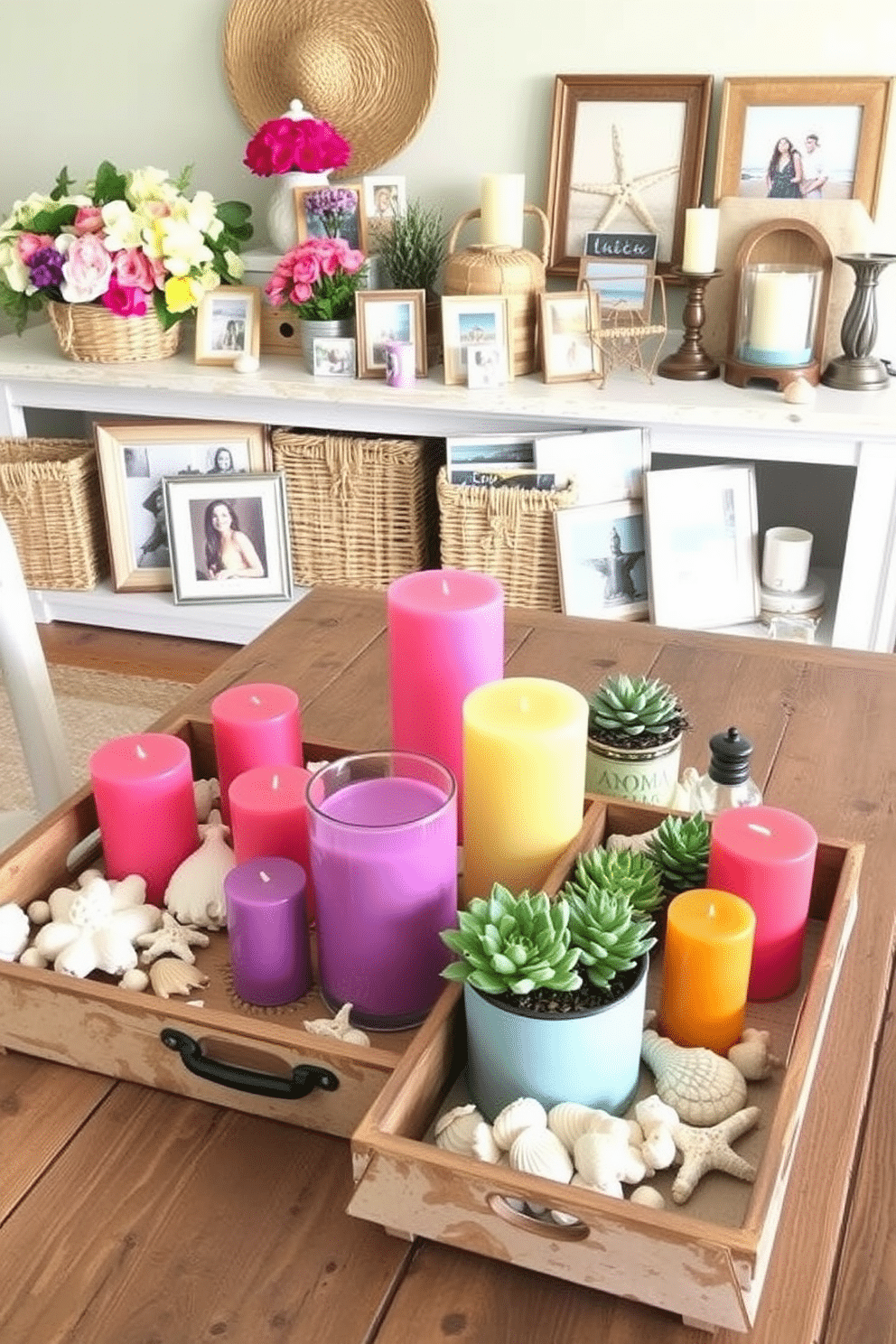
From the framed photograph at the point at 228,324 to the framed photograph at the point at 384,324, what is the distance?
9.8 inches

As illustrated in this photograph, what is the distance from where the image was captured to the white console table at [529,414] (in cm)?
231

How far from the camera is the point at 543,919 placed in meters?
0.68

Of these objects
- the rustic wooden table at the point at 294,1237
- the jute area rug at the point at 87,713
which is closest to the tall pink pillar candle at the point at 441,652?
the rustic wooden table at the point at 294,1237

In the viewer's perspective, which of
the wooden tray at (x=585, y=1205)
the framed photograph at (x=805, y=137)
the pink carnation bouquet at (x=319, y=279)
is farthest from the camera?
the pink carnation bouquet at (x=319, y=279)

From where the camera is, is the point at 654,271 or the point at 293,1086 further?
the point at 654,271

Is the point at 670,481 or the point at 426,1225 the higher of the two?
the point at 426,1225

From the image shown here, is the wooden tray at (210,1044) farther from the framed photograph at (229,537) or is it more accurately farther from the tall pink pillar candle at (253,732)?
the framed photograph at (229,537)

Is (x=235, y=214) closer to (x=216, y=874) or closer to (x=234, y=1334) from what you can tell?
(x=216, y=874)

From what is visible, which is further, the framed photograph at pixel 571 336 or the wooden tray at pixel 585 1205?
the framed photograph at pixel 571 336

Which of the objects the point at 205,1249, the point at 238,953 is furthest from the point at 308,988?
the point at 205,1249

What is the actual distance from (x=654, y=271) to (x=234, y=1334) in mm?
2379

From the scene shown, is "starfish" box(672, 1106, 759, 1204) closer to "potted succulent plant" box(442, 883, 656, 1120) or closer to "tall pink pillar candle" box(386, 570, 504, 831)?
"potted succulent plant" box(442, 883, 656, 1120)

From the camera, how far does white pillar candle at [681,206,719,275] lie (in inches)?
93.5

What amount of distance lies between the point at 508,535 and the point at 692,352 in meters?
0.52
